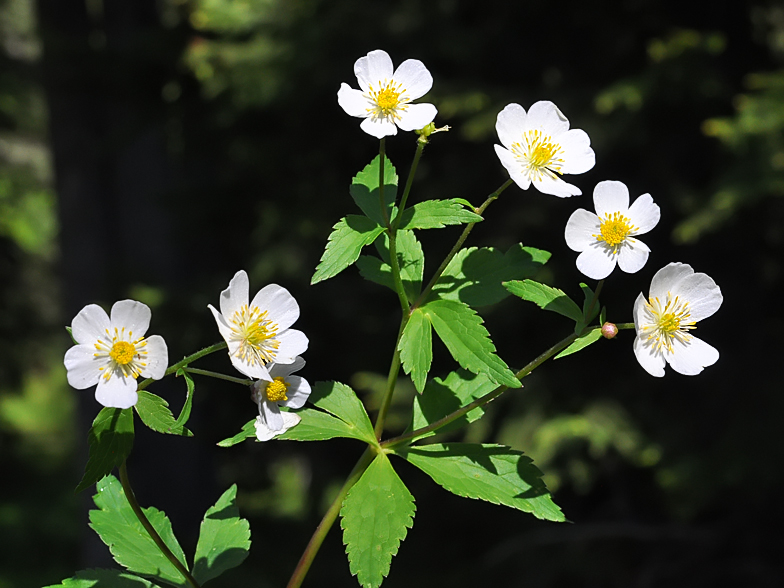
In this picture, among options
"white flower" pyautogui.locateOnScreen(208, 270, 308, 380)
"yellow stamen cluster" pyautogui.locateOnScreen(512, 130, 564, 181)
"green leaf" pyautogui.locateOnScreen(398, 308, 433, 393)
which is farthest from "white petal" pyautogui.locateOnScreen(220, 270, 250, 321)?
"yellow stamen cluster" pyautogui.locateOnScreen(512, 130, 564, 181)

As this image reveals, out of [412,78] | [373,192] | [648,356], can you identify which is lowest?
[648,356]

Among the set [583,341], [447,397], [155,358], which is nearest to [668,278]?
[583,341]

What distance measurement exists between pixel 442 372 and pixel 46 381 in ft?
41.2

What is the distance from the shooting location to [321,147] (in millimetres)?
5719

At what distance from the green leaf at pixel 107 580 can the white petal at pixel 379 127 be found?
2.30ft

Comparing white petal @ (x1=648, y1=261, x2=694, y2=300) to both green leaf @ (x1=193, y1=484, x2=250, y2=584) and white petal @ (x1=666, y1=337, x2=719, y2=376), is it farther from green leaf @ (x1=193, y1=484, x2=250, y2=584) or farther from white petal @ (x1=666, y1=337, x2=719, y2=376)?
green leaf @ (x1=193, y1=484, x2=250, y2=584)

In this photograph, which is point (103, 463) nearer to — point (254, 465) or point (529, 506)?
point (529, 506)

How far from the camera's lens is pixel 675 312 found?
107 centimetres

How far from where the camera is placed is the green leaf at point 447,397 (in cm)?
117

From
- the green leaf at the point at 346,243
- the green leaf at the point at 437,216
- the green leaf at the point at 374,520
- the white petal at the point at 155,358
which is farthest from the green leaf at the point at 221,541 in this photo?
the green leaf at the point at 437,216

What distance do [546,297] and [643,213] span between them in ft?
0.69

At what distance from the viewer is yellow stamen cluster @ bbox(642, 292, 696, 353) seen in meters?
1.06

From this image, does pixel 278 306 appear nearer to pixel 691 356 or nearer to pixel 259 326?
pixel 259 326

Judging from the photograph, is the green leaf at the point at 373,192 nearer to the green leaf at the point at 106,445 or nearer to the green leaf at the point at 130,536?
the green leaf at the point at 106,445
